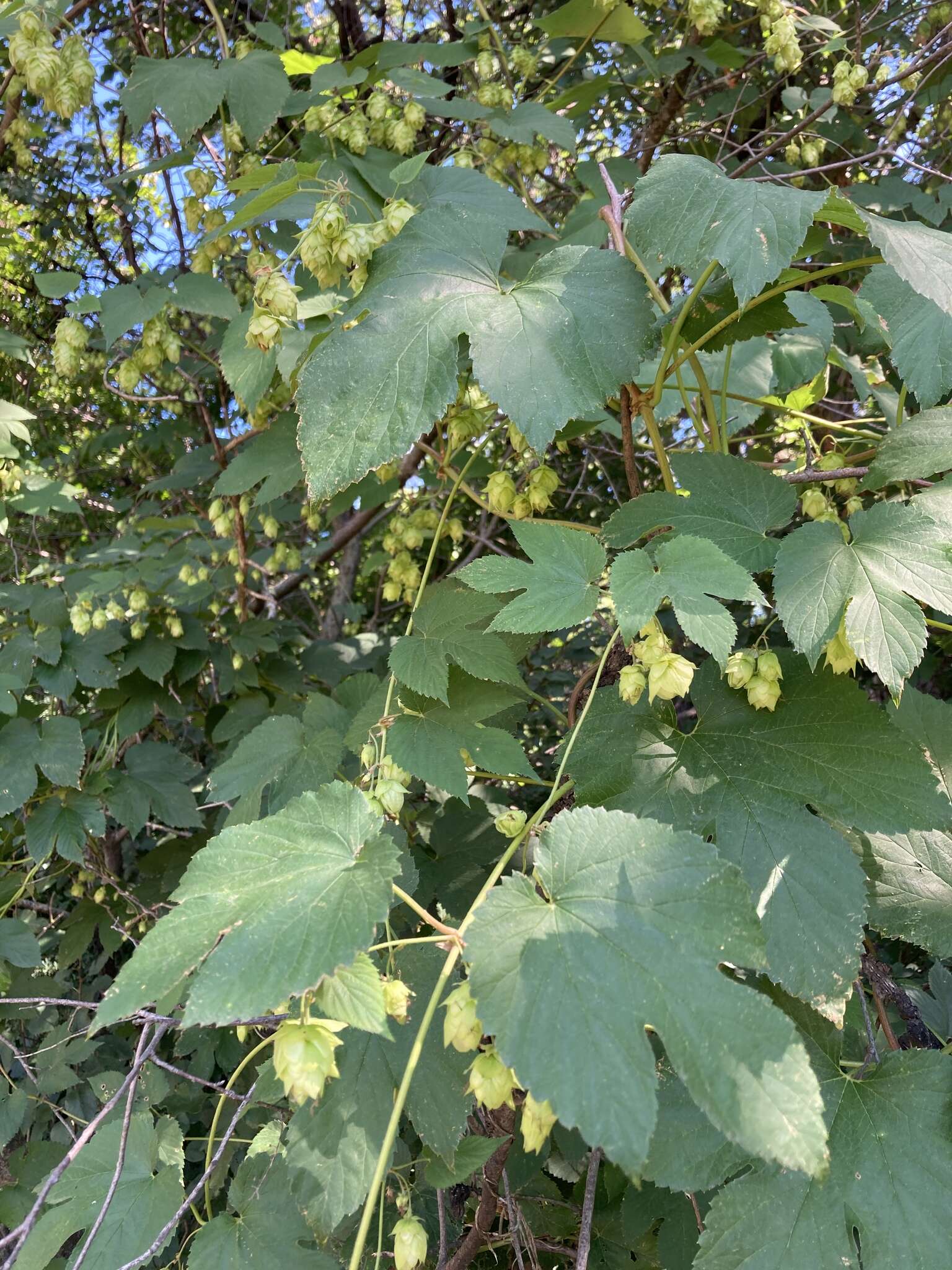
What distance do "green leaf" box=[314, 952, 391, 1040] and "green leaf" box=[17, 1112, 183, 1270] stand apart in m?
0.73

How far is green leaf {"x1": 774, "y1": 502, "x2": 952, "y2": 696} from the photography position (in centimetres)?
103

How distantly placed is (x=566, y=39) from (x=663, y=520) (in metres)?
2.83

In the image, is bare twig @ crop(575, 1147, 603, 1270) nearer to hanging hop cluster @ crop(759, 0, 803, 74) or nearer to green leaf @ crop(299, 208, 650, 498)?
green leaf @ crop(299, 208, 650, 498)

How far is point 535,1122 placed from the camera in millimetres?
932

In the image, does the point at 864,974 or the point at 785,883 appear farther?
the point at 864,974

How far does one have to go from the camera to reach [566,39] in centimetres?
320

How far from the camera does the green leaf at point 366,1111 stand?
1100 millimetres

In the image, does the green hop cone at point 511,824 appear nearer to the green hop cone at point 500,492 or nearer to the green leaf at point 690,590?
the green leaf at point 690,590

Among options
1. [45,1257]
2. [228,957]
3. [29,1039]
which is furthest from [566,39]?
[29,1039]

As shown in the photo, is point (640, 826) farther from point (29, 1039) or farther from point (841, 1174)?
point (29, 1039)

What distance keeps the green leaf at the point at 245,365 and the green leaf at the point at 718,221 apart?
0.77m

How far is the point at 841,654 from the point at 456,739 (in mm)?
590

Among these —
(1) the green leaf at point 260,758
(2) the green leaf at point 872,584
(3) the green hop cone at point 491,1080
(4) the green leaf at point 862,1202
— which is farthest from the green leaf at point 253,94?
(4) the green leaf at point 862,1202

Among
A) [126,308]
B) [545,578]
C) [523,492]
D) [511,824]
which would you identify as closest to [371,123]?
[126,308]
